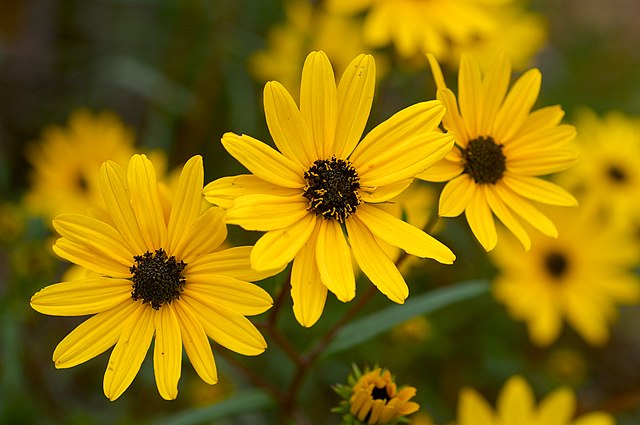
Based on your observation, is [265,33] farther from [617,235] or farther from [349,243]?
[349,243]

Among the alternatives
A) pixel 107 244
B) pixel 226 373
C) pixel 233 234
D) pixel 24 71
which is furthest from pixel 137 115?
pixel 107 244

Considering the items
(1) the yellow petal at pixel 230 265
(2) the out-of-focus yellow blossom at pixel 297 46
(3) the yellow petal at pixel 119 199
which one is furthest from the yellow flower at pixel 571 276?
(3) the yellow petal at pixel 119 199

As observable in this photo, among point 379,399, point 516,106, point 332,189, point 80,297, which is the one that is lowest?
point 379,399

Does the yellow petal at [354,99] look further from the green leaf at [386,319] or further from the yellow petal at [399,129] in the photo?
the green leaf at [386,319]

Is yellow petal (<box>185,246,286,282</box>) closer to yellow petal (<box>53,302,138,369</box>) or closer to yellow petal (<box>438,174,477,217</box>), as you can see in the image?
yellow petal (<box>53,302,138,369</box>)

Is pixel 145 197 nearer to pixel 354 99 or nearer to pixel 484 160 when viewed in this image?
pixel 354 99

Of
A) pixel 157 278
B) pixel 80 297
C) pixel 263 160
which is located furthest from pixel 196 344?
pixel 263 160
